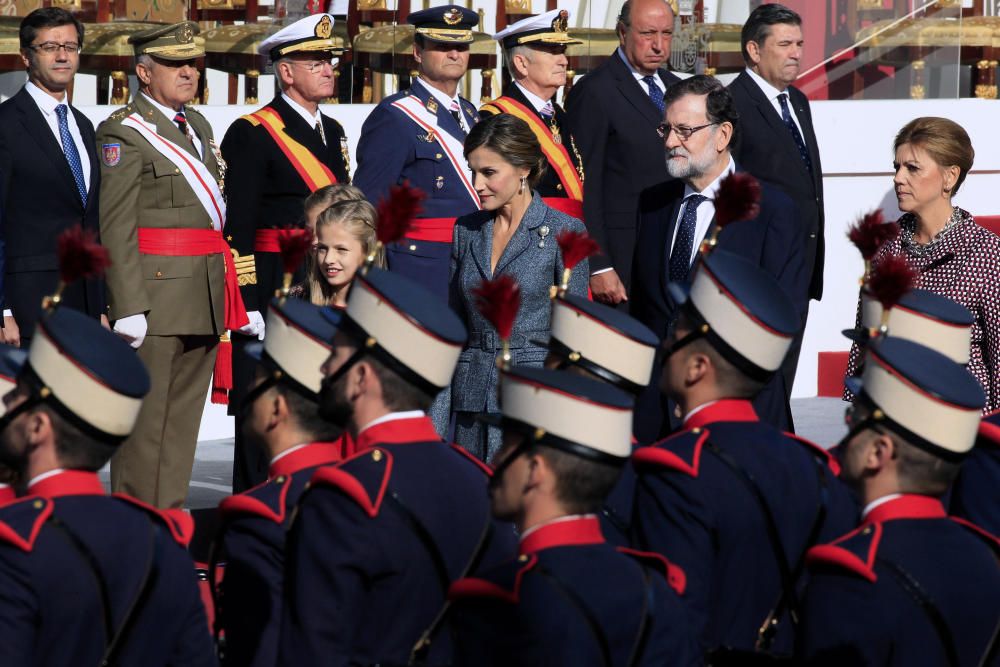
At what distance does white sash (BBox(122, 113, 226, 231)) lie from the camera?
6102mm

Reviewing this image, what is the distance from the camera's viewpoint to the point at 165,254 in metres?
6.14

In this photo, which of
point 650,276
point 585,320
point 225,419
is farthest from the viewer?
point 225,419

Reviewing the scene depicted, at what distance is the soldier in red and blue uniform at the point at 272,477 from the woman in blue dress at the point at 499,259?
4.93 feet

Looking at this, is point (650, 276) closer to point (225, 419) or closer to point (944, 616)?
point (944, 616)

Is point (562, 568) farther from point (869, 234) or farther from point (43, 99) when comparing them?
point (43, 99)

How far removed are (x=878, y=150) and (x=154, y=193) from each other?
4654 millimetres

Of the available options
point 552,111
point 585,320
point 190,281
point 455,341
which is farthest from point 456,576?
point 552,111

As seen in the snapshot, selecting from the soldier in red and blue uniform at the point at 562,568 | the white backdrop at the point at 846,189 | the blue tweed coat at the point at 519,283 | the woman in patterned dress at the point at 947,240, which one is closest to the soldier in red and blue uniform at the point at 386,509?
the soldier in red and blue uniform at the point at 562,568

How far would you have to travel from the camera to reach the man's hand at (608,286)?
239 inches

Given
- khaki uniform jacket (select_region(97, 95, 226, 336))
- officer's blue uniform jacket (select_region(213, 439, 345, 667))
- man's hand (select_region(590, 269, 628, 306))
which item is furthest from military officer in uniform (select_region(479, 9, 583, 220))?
officer's blue uniform jacket (select_region(213, 439, 345, 667))

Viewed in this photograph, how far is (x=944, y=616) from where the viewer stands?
2.91 m

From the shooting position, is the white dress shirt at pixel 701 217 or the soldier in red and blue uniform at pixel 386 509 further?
the white dress shirt at pixel 701 217

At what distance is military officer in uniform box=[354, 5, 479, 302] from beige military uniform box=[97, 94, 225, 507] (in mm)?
576

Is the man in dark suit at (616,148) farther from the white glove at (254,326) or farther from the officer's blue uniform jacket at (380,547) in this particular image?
the officer's blue uniform jacket at (380,547)
